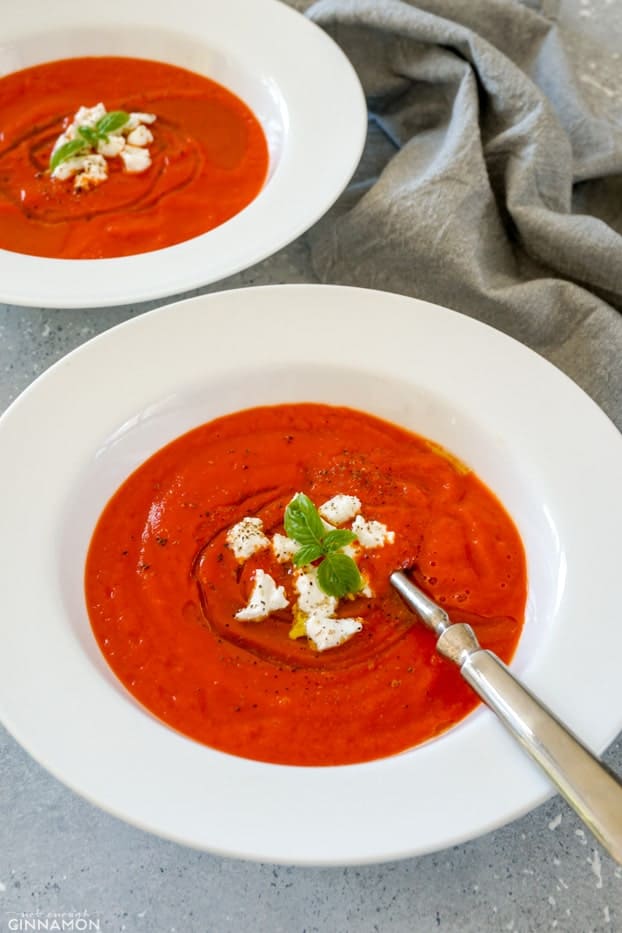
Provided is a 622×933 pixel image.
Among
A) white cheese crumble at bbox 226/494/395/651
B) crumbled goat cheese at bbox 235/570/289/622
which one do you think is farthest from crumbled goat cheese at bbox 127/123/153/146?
crumbled goat cheese at bbox 235/570/289/622

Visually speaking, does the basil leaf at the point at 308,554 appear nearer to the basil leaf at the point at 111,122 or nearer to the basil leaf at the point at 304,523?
the basil leaf at the point at 304,523

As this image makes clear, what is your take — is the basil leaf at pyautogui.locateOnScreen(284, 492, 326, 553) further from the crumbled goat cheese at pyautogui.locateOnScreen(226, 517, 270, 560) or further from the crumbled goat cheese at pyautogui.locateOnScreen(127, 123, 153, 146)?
the crumbled goat cheese at pyautogui.locateOnScreen(127, 123, 153, 146)

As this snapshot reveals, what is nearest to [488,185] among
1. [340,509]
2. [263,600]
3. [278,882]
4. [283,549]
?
[340,509]

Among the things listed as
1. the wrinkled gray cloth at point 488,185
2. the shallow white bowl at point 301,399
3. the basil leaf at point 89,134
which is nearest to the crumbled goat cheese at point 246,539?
the shallow white bowl at point 301,399

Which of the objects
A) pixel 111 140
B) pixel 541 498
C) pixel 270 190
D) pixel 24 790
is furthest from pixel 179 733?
pixel 111 140

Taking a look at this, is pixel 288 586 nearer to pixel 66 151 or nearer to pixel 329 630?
pixel 329 630

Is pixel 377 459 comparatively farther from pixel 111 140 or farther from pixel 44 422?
pixel 111 140
